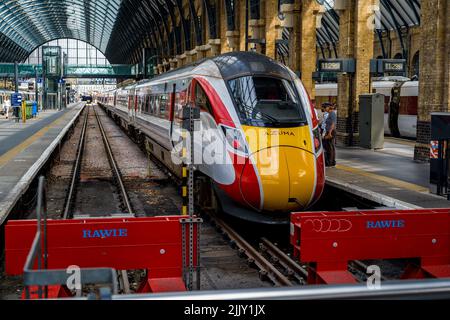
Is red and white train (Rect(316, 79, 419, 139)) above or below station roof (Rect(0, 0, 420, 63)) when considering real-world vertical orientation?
below

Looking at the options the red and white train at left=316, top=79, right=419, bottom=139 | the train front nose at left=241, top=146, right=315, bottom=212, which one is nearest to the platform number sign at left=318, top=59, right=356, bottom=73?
the red and white train at left=316, top=79, right=419, bottom=139

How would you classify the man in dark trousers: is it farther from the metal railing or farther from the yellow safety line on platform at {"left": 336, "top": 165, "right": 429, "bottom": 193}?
the metal railing

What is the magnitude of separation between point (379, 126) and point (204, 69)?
9809 millimetres

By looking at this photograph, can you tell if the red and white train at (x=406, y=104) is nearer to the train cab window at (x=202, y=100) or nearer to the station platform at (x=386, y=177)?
A: the station platform at (x=386, y=177)

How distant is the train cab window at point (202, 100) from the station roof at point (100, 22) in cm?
3327

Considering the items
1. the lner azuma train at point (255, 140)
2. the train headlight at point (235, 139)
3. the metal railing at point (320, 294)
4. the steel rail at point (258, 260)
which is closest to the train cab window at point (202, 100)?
the lner azuma train at point (255, 140)

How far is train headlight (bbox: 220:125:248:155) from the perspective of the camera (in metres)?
9.30

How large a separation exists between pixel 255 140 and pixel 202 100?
2.02 m

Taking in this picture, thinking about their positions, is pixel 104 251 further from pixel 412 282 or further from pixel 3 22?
pixel 3 22

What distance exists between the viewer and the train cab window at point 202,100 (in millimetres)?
10493

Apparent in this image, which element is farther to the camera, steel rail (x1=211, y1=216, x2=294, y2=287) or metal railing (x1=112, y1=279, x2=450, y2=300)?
steel rail (x1=211, y1=216, x2=294, y2=287)

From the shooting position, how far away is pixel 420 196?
11.3 m

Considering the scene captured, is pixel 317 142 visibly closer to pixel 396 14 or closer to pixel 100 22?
pixel 396 14

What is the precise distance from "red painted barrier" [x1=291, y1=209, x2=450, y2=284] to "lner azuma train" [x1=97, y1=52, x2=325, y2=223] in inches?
72.9
